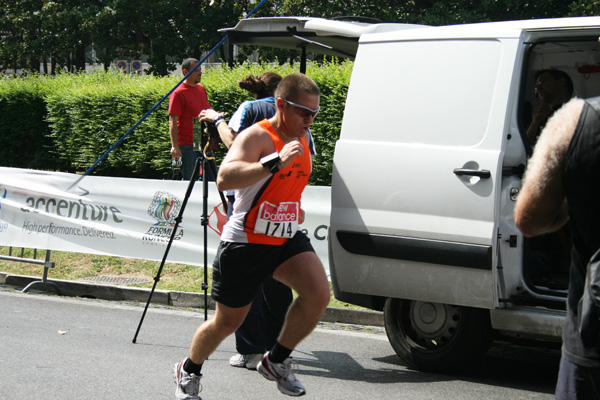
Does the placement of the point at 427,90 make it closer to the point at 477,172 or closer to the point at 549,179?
the point at 477,172

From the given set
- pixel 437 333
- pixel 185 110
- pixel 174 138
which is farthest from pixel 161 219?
pixel 437 333

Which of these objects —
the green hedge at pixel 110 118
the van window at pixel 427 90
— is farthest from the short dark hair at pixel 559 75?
the green hedge at pixel 110 118

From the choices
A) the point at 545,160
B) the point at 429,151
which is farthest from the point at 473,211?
the point at 545,160

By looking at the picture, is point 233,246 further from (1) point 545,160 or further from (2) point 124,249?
(2) point 124,249

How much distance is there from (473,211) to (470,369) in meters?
1.27

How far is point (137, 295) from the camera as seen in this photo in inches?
318

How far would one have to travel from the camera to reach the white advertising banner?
26.8 ft

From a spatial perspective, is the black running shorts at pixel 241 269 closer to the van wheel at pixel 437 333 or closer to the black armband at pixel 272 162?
the black armband at pixel 272 162

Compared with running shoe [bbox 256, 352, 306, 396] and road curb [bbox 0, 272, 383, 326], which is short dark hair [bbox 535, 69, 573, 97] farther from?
running shoe [bbox 256, 352, 306, 396]

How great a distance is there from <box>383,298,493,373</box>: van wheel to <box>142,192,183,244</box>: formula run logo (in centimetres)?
331

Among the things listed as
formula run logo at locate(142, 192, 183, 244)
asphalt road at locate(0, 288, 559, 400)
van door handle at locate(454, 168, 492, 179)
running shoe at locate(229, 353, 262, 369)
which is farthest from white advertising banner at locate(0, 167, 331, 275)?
van door handle at locate(454, 168, 492, 179)

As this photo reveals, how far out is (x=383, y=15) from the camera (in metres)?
24.3

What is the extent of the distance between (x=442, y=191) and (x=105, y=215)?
4.58 meters

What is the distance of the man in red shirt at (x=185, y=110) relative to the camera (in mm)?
9867
